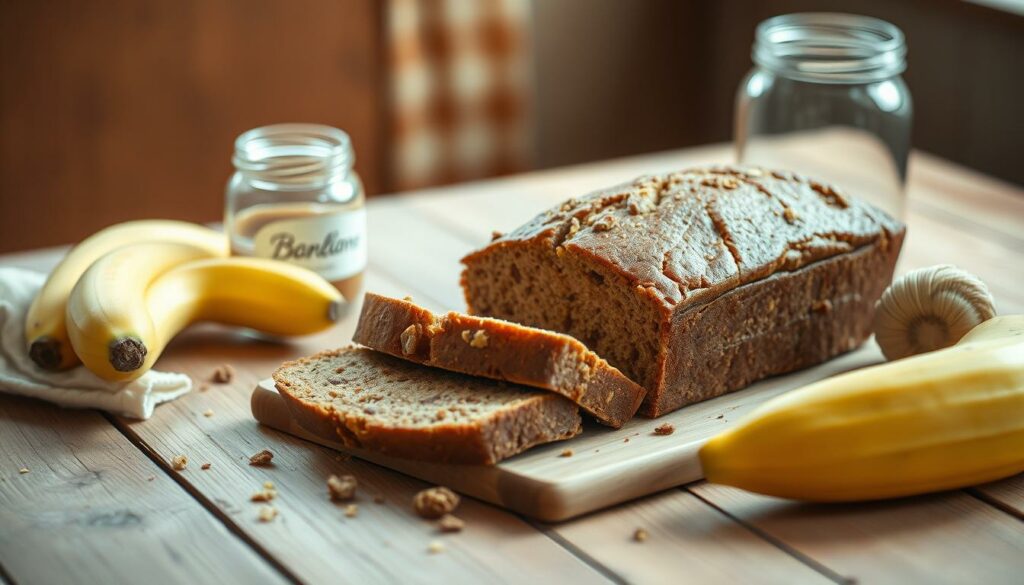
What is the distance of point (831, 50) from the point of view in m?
2.55

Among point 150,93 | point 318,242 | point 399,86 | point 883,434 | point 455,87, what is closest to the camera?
point 883,434

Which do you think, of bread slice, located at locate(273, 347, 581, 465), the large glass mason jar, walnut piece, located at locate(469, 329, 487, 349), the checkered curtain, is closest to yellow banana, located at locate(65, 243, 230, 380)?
bread slice, located at locate(273, 347, 581, 465)

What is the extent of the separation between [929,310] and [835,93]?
Result: 794 millimetres

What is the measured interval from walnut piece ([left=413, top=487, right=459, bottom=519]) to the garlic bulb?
79 centimetres

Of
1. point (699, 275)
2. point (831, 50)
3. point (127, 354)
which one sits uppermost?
point (831, 50)

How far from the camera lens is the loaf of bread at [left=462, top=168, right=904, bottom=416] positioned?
5.57 ft

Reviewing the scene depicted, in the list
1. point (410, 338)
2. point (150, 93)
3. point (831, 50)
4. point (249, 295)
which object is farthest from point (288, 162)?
point (150, 93)

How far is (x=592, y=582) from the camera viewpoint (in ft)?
4.35

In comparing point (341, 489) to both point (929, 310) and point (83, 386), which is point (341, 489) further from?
point (929, 310)

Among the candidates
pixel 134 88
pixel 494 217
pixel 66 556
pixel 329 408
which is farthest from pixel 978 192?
pixel 134 88

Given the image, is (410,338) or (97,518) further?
(410,338)

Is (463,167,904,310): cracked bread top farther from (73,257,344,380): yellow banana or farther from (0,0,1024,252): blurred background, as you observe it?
(0,0,1024,252): blurred background

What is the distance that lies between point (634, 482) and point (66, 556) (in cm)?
70

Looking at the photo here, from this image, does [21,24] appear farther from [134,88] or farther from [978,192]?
[978,192]
